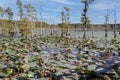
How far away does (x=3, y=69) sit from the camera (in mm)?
7961

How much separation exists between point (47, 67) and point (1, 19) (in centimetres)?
4835

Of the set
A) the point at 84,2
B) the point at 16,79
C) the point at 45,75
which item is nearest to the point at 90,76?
the point at 45,75

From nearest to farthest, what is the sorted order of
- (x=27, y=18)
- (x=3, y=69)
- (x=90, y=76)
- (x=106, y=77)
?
(x=106, y=77) < (x=90, y=76) < (x=3, y=69) < (x=27, y=18)

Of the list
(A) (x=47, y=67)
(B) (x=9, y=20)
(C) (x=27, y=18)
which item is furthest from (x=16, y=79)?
(B) (x=9, y=20)

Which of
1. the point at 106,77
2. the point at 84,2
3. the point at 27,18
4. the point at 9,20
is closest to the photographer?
the point at 106,77

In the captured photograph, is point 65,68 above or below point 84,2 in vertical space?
below

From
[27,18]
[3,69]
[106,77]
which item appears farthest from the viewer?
[27,18]

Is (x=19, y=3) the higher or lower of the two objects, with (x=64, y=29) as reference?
higher

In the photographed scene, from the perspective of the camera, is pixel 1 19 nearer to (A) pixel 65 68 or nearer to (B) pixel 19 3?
(B) pixel 19 3

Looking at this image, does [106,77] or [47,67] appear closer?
[106,77]

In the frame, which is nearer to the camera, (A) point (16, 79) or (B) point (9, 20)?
(A) point (16, 79)

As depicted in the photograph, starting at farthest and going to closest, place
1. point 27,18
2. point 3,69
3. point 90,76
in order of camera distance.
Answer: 1. point 27,18
2. point 3,69
3. point 90,76

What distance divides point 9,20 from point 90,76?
156 ft

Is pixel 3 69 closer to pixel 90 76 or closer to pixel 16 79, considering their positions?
pixel 16 79
